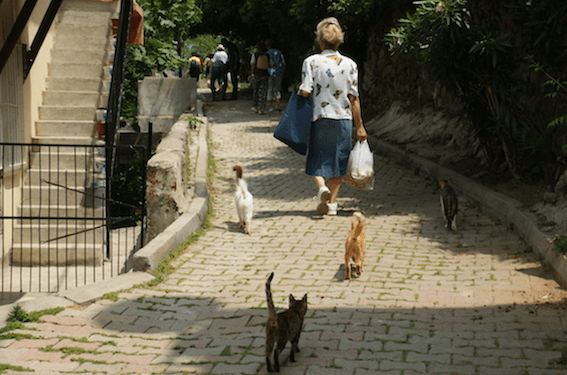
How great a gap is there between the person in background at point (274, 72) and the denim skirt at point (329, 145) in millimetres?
11368

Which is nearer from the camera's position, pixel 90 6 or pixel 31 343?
pixel 31 343

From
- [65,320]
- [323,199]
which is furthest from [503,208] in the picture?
[65,320]

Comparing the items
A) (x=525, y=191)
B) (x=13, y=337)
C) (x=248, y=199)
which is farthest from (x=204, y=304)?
(x=525, y=191)

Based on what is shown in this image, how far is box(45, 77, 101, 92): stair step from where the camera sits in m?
11.9

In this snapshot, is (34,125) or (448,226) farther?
(34,125)

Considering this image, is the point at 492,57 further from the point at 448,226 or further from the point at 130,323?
the point at 130,323

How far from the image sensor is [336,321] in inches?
199

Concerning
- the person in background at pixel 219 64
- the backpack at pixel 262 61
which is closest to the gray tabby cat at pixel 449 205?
the backpack at pixel 262 61

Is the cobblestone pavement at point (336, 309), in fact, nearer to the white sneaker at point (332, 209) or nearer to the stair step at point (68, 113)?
the white sneaker at point (332, 209)

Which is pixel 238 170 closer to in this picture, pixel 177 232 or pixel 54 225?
pixel 177 232

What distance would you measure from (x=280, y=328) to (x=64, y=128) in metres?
8.14

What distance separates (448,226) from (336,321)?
3235mm

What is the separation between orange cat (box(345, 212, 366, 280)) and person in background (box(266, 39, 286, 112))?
1381cm

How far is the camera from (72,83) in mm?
12000
